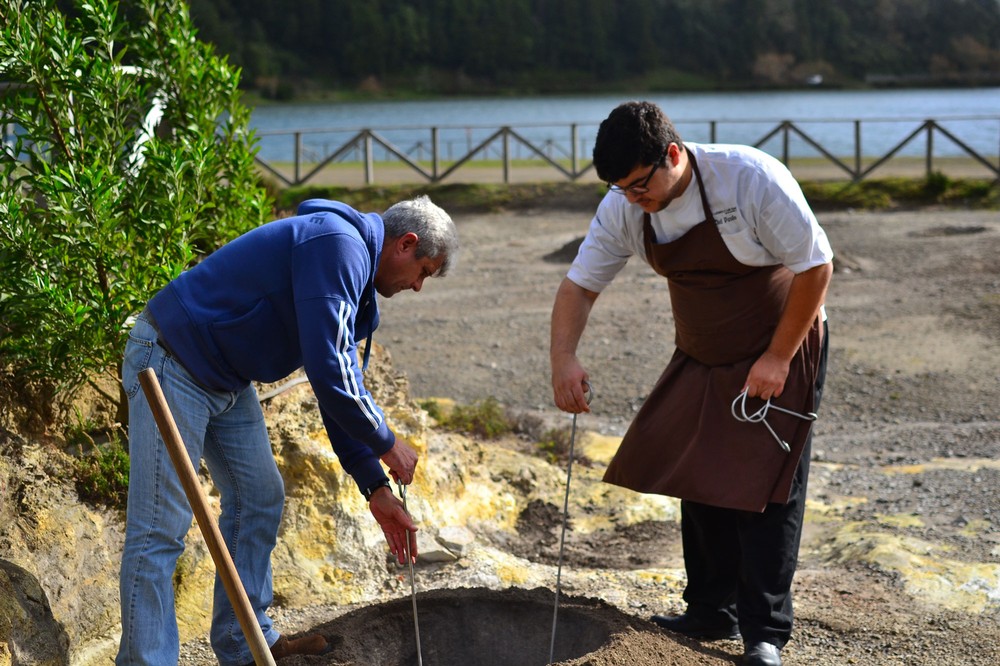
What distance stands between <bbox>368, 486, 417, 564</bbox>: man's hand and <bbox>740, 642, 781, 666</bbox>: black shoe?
1261 millimetres

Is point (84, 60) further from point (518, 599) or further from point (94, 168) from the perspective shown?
point (518, 599)

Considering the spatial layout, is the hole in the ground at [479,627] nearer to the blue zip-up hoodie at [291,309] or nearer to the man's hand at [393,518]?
the man's hand at [393,518]

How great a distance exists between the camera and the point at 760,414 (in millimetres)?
3686

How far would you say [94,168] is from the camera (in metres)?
4.06

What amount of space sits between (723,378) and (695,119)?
35.4 meters

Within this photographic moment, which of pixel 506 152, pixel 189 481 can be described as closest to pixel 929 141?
pixel 506 152

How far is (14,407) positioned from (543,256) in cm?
1042

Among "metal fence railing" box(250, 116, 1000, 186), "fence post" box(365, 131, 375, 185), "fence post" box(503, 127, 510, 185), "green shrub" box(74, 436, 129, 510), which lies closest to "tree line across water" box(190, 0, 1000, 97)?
"metal fence railing" box(250, 116, 1000, 186)

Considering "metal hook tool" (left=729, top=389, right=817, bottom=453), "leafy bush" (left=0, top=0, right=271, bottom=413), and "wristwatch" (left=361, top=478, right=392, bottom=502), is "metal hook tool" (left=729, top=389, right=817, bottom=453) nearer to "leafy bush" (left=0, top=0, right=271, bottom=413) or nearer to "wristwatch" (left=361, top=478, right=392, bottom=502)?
"wristwatch" (left=361, top=478, right=392, bottom=502)

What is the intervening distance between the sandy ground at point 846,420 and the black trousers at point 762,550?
0.19m

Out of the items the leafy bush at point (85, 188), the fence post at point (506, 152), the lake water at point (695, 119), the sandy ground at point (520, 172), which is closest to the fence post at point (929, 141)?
the sandy ground at point (520, 172)

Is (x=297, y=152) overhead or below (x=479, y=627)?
overhead

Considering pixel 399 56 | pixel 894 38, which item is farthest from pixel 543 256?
pixel 894 38

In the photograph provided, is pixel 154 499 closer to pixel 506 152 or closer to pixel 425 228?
pixel 425 228
